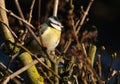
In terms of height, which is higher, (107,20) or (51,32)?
(51,32)

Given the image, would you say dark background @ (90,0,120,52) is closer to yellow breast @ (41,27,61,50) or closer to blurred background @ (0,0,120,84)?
blurred background @ (0,0,120,84)

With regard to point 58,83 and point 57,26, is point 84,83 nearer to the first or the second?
point 58,83

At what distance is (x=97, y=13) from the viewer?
6.97 meters

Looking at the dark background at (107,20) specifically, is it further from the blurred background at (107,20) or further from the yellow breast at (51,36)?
the yellow breast at (51,36)

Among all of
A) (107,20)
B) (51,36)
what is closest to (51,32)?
(51,36)

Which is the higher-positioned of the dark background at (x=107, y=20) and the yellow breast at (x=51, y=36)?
the yellow breast at (x=51, y=36)

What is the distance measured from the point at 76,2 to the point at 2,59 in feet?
3.88

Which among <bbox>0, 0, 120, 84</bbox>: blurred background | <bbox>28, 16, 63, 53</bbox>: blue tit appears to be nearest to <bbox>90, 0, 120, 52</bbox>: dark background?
<bbox>0, 0, 120, 84</bbox>: blurred background

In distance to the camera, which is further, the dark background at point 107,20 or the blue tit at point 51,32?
the dark background at point 107,20

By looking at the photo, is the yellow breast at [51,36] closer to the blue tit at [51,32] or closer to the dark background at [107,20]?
the blue tit at [51,32]

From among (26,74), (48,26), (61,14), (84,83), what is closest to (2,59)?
(61,14)

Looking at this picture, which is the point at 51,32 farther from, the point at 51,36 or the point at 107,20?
the point at 107,20

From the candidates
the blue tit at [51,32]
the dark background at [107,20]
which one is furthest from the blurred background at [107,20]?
the blue tit at [51,32]

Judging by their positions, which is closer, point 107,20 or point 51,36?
point 51,36
